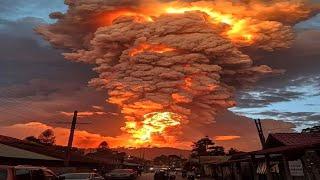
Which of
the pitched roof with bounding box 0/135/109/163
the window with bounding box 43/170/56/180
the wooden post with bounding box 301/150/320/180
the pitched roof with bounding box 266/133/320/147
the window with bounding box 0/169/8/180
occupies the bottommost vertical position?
the window with bounding box 0/169/8/180

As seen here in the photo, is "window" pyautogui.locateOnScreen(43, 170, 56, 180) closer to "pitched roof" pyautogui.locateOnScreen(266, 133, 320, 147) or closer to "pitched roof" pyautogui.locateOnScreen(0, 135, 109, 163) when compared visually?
"pitched roof" pyautogui.locateOnScreen(266, 133, 320, 147)

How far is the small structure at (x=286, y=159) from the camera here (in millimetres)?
22470

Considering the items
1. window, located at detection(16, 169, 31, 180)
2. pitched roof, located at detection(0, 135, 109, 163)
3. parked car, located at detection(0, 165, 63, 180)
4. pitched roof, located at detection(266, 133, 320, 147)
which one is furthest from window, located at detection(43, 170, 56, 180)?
pitched roof, located at detection(0, 135, 109, 163)

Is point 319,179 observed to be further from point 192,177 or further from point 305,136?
point 192,177

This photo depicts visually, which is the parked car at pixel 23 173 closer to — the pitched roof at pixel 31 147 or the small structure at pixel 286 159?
the small structure at pixel 286 159

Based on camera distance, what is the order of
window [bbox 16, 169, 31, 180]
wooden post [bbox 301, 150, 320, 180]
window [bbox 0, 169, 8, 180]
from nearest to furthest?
window [bbox 0, 169, 8, 180] → window [bbox 16, 169, 31, 180] → wooden post [bbox 301, 150, 320, 180]

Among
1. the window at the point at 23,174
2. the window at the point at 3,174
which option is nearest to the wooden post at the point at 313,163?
the window at the point at 23,174

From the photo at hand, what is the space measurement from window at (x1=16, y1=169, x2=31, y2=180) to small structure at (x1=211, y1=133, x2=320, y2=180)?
508 inches

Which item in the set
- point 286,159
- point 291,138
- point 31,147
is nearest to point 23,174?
point 286,159

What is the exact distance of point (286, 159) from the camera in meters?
28.3

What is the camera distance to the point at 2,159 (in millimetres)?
33531

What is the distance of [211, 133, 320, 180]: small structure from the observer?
2247cm

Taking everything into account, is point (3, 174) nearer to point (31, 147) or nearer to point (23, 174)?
point (23, 174)

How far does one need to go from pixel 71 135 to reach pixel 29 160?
12759mm
